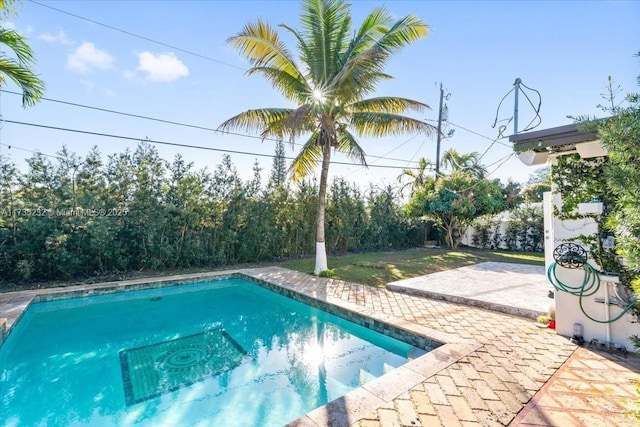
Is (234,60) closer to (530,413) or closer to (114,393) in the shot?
(114,393)

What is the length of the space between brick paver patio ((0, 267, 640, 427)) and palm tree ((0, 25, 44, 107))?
7565mm

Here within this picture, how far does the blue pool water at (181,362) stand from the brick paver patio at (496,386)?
0.94m

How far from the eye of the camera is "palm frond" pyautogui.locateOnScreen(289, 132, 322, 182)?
9.32 meters

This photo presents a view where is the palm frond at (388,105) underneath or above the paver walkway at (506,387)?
above

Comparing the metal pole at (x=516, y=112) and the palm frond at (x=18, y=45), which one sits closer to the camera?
the metal pole at (x=516, y=112)

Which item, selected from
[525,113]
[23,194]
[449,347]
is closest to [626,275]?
[449,347]

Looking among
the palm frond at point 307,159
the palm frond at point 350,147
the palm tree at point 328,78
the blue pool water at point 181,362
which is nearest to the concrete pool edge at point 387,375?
the blue pool water at point 181,362

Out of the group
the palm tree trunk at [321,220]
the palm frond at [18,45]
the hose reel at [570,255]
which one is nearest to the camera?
the hose reel at [570,255]

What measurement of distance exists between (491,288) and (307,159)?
20.9 feet

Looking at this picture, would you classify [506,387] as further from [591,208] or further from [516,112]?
[516,112]

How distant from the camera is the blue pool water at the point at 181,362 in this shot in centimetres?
345

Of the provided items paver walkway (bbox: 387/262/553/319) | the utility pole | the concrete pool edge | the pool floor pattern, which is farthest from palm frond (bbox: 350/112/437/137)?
the pool floor pattern

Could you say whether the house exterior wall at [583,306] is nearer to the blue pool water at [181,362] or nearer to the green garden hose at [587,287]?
the green garden hose at [587,287]

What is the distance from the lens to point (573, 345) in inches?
153
